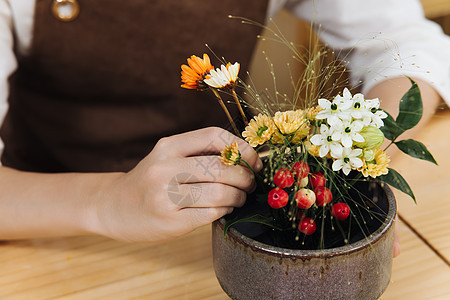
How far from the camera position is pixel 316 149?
410mm

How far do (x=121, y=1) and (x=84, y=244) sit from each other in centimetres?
41

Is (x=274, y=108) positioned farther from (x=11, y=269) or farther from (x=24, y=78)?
(x=24, y=78)

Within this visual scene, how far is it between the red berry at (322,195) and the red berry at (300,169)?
0.07 ft

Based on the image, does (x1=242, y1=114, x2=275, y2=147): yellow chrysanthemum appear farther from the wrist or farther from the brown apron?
the brown apron

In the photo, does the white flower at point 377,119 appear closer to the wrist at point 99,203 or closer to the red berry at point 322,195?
the red berry at point 322,195

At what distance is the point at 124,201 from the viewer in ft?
1.76

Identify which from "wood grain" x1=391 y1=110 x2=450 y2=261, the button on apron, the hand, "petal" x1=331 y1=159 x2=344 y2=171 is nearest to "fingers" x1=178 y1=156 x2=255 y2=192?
the hand

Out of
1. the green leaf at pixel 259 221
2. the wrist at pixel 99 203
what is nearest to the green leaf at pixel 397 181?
the green leaf at pixel 259 221

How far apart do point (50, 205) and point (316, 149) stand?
367 millimetres

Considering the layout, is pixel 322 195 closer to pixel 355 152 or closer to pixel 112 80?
pixel 355 152

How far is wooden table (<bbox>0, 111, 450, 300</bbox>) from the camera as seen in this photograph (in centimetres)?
54

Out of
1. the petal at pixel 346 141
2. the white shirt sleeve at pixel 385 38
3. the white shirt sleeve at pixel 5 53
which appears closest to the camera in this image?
the petal at pixel 346 141

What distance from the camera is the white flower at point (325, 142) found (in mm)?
378

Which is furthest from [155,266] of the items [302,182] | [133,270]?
[302,182]
